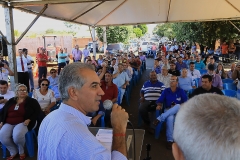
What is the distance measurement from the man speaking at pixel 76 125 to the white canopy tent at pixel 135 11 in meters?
3.83

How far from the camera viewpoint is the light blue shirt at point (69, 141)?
970mm

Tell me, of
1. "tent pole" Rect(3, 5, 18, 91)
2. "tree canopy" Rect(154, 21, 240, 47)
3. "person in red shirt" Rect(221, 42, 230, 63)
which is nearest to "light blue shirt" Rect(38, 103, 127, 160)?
"tent pole" Rect(3, 5, 18, 91)

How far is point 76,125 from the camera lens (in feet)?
3.42

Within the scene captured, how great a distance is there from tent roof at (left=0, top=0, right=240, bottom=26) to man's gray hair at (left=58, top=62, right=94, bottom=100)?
4.49m

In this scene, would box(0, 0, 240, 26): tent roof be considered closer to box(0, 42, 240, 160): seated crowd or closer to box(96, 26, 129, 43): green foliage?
box(0, 42, 240, 160): seated crowd

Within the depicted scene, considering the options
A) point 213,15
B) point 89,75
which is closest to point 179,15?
point 213,15

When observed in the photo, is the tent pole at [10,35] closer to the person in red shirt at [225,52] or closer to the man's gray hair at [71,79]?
the man's gray hair at [71,79]

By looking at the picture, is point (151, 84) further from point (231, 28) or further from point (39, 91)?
point (231, 28)

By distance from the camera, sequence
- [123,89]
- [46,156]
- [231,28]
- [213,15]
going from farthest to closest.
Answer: [231,28] < [213,15] < [123,89] < [46,156]

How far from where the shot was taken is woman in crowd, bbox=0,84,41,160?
347 centimetres

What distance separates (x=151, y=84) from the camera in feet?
16.6

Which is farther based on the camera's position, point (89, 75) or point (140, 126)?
point (140, 126)

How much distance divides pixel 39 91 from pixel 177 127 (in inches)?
164

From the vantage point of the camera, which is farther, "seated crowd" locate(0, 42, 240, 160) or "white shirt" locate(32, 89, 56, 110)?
"white shirt" locate(32, 89, 56, 110)
